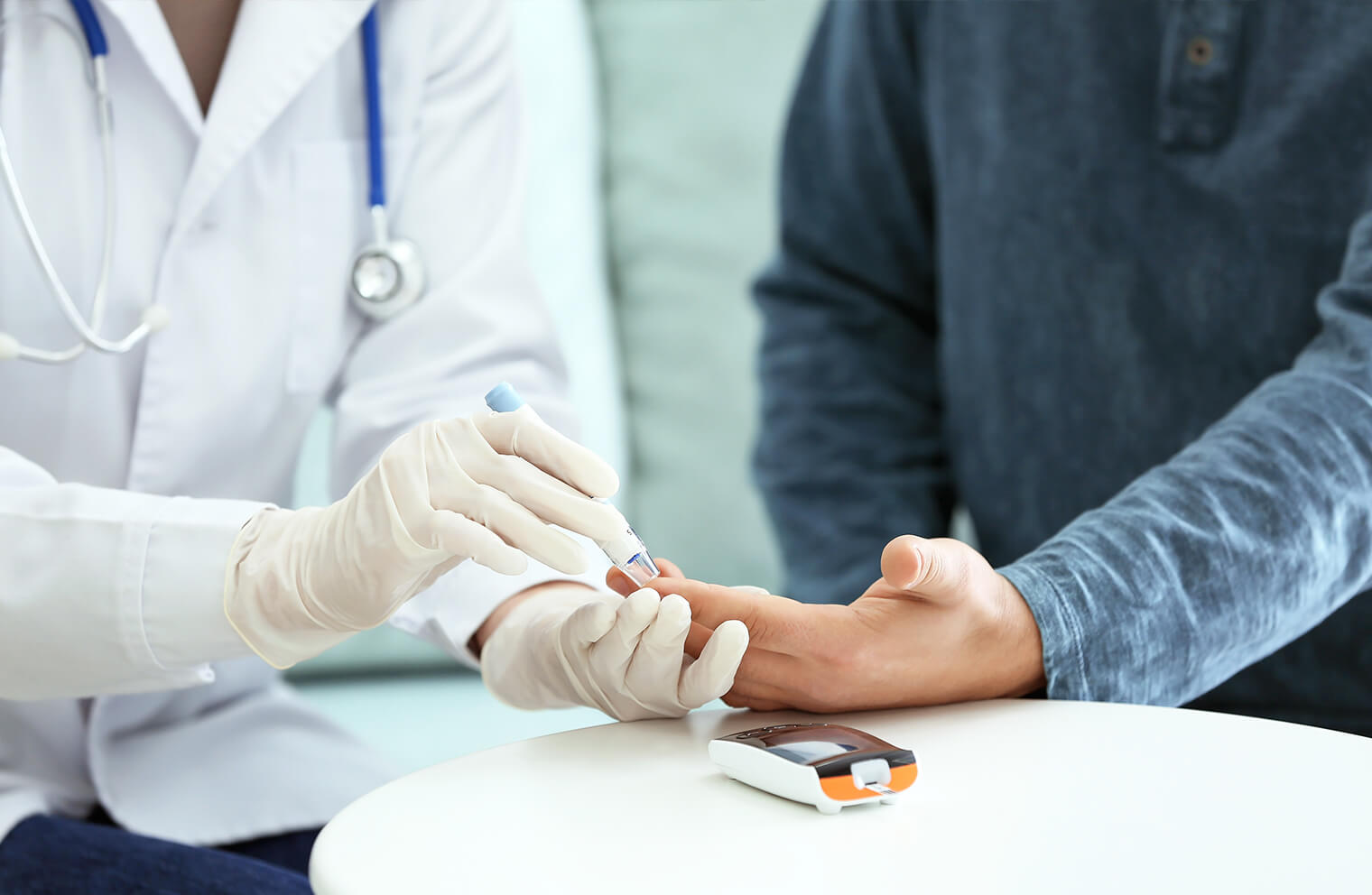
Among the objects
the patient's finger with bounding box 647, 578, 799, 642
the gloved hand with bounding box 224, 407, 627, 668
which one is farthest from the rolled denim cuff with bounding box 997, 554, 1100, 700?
the gloved hand with bounding box 224, 407, 627, 668

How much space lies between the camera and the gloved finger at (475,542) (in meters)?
0.55

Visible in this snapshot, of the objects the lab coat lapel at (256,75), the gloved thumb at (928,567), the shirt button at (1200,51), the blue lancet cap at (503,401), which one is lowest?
the gloved thumb at (928,567)

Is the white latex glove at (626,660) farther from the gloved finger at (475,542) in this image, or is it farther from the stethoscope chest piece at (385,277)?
the stethoscope chest piece at (385,277)

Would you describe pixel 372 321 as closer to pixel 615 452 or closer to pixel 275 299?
pixel 275 299

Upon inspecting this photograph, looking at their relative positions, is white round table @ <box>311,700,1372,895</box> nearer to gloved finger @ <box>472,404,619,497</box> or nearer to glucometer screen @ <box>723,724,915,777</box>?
glucometer screen @ <box>723,724,915,777</box>

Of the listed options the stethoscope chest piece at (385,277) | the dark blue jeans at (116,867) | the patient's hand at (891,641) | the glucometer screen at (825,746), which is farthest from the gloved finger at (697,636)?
the stethoscope chest piece at (385,277)

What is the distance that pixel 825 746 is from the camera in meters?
0.48

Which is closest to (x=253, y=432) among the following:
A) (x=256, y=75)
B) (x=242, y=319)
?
(x=242, y=319)

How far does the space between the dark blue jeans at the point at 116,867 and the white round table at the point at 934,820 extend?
0.66 ft

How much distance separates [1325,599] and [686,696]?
39cm

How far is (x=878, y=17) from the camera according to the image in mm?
1126

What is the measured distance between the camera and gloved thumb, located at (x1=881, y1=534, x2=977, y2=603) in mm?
563

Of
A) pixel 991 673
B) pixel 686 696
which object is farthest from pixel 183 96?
pixel 991 673

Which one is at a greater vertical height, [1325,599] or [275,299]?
[275,299]
